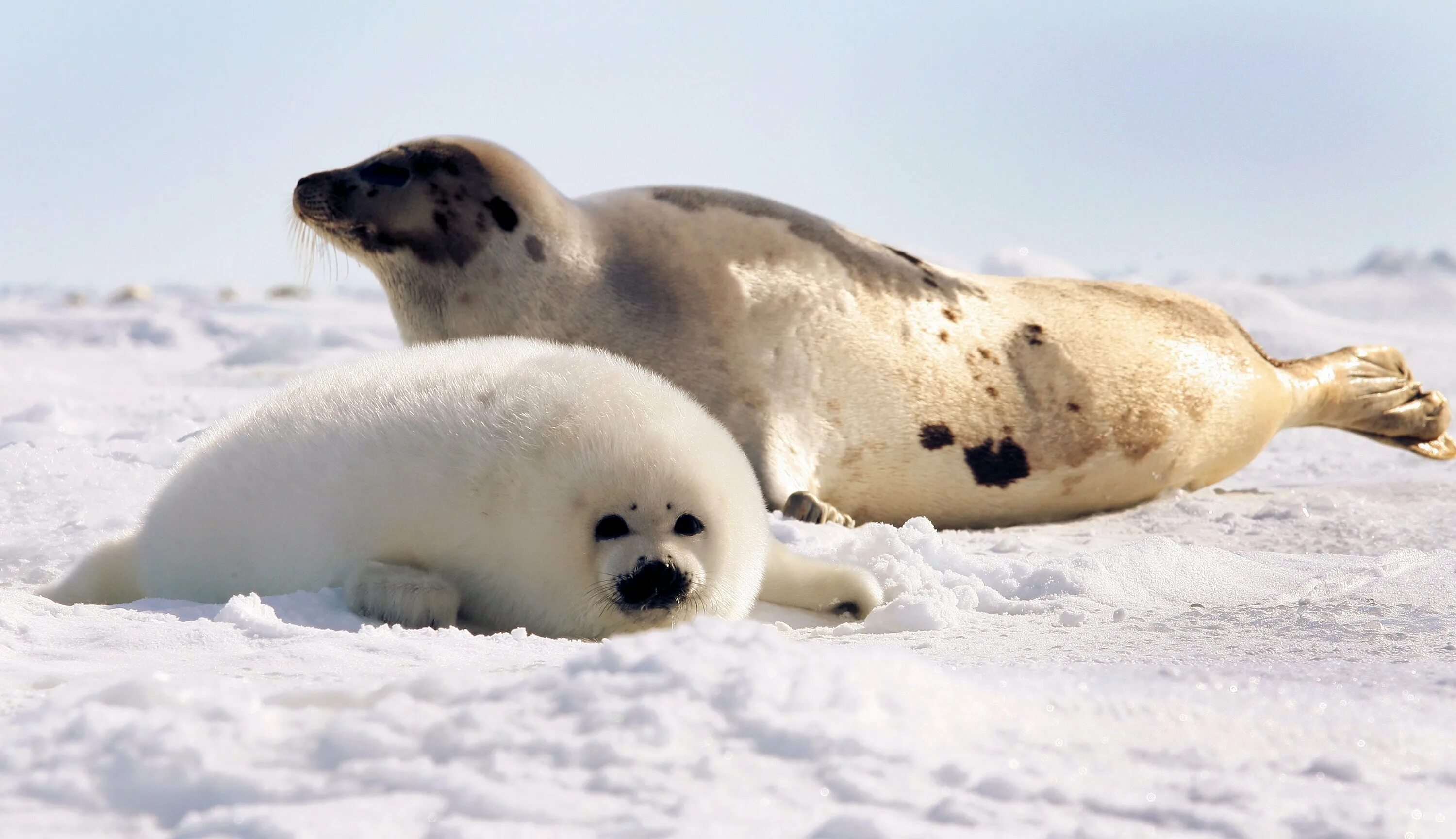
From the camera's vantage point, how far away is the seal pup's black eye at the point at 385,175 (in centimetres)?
394

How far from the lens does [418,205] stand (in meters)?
3.93

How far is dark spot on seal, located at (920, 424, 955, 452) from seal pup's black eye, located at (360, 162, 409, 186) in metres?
1.57

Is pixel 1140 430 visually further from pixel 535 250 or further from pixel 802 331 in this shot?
pixel 535 250

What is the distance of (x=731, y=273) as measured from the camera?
156 inches

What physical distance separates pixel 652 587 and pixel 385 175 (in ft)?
7.45

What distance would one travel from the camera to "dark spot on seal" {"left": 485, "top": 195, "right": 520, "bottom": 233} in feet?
12.9

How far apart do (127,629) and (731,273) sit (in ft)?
7.59

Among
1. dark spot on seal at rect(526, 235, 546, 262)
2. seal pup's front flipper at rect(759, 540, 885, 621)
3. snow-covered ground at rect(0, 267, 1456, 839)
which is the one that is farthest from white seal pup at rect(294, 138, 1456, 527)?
snow-covered ground at rect(0, 267, 1456, 839)

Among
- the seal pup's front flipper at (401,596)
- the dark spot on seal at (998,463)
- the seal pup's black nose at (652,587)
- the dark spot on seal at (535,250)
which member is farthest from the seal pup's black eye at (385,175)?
the seal pup's black nose at (652,587)

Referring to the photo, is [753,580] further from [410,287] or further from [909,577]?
[410,287]

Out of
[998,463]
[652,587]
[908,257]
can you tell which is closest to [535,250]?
[908,257]

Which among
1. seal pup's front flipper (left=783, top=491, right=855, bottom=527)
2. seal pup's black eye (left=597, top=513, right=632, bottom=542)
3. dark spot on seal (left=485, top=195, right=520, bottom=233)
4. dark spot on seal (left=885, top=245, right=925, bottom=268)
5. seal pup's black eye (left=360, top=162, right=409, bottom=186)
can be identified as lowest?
seal pup's front flipper (left=783, top=491, right=855, bottom=527)

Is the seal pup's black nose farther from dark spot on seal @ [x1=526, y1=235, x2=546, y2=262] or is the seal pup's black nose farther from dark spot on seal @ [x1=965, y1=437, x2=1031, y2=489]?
dark spot on seal @ [x1=965, y1=437, x2=1031, y2=489]

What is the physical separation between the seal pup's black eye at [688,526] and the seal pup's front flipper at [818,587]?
0.33 m
